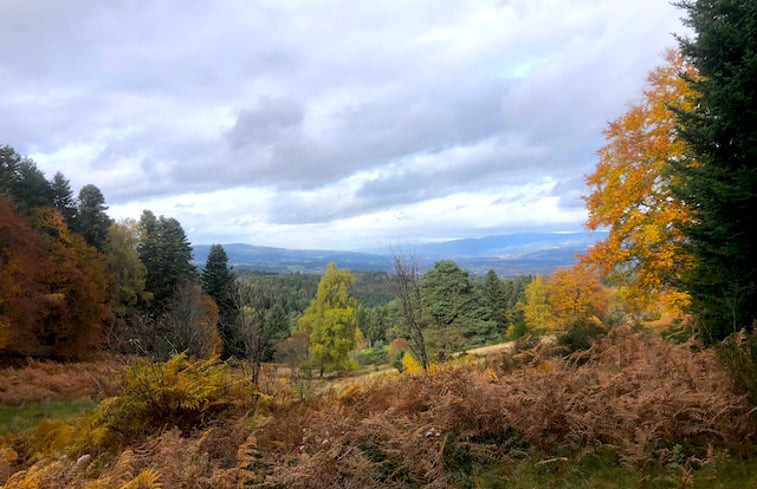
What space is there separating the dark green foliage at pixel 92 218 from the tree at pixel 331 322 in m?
16.6

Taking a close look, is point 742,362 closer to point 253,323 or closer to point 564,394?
point 564,394

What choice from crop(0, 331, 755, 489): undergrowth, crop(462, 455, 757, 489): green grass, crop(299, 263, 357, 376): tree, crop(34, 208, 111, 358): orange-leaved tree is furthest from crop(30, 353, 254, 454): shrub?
crop(299, 263, 357, 376): tree

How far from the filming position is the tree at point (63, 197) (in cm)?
2911

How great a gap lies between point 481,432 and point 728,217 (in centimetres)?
478

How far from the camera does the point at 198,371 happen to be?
224 inches

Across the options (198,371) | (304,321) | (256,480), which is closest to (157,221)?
(304,321)

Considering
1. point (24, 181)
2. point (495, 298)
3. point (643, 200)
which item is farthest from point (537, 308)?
point (24, 181)

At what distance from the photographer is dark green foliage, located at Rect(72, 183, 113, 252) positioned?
98.7 ft

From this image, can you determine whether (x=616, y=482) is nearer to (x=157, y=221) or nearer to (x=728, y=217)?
(x=728, y=217)

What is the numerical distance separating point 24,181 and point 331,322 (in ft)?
70.0

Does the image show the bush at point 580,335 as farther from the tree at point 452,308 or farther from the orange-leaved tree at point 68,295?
the orange-leaved tree at point 68,295

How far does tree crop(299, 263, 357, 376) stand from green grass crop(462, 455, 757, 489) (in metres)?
22.1

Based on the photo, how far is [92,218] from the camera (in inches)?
1216

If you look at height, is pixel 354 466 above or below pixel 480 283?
above
